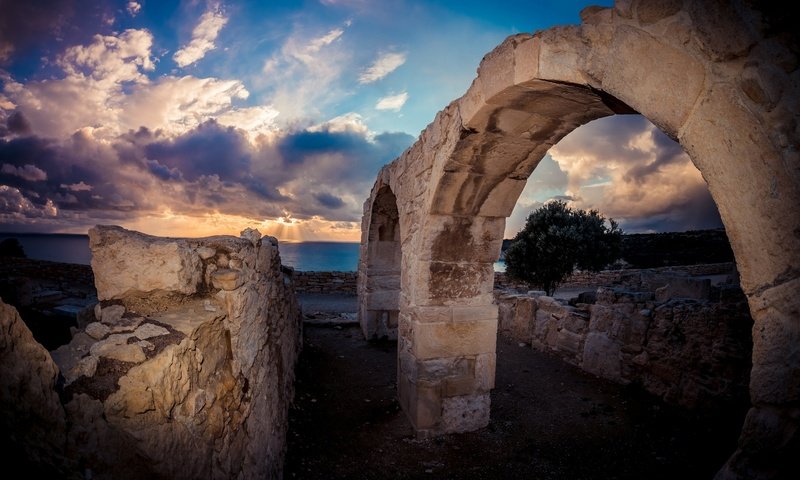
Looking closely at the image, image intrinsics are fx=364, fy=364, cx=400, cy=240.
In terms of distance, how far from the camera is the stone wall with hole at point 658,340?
4008 millimetres

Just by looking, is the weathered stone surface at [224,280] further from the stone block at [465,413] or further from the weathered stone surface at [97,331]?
the stone block at [465,413]

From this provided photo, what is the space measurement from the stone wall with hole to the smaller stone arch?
2.89 m

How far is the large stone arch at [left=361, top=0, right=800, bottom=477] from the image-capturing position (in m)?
1.14

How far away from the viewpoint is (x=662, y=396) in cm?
468

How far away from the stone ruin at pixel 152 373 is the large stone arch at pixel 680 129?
2.09 metres

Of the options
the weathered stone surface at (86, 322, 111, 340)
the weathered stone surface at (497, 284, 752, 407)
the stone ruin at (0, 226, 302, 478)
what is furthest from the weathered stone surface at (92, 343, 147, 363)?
the weathered stone surface at (497, 284, 752, 407)

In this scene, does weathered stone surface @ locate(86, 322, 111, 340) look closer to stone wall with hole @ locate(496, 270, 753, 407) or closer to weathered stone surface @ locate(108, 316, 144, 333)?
weathered stone surface @ locate(108, 316, 144, 333)

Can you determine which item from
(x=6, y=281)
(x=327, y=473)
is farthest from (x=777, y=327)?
(x=6, y=281)

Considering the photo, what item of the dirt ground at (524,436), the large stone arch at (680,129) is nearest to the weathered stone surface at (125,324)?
the dirt ground at (524,436)

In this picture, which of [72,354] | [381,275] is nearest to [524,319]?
[381,275]

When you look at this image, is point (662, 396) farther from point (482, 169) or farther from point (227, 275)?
point (227, 275)

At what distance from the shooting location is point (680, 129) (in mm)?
1483

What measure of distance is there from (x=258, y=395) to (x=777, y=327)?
2816mm

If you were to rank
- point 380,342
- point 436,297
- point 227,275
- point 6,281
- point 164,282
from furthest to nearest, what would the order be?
point 380,342 < point 6,281 < point 436,297 < point 227,275 < point 164,282
